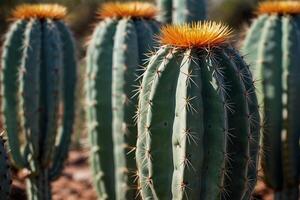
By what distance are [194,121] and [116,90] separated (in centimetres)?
105

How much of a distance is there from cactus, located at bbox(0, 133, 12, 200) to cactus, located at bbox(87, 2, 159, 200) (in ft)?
2.63

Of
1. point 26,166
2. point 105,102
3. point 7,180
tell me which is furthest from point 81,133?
point 7,180

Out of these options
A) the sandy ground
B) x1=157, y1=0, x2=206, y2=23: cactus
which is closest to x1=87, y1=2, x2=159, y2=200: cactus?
x1=157, y1=0, x2=206, y2=23: cactus

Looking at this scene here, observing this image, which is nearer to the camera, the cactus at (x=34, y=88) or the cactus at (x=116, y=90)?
the cactus at (x=116, y=90)

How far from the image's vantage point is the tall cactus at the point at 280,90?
4.10 metres

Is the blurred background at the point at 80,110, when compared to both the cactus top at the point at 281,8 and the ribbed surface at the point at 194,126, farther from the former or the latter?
the ribbed surface at the point at 194,126

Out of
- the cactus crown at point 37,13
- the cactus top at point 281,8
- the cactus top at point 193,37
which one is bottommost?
the cactus top at point 193,37

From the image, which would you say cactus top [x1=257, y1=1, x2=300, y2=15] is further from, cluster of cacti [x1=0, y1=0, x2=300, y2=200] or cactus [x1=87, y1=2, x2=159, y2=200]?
cactus [x1=87, y1=2, x2=159, y2=200]

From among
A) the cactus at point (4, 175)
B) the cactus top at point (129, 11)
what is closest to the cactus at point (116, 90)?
the cactus top at point (129, 11)

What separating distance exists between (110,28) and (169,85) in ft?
3.92

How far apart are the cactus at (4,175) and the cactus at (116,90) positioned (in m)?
0.80

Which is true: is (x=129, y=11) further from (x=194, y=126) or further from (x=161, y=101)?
(x=194, y=126)

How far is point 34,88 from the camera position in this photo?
4250 millimetres

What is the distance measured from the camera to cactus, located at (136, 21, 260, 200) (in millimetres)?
2885
